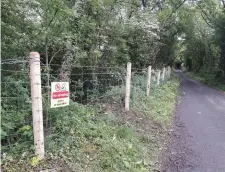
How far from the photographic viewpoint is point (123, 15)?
10.0m

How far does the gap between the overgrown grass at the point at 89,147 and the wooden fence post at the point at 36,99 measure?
0.63 ft

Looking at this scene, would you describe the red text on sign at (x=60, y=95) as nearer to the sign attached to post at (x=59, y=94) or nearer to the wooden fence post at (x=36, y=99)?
the sign attached to post at (x=59, y=94)

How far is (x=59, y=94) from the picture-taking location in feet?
11.9

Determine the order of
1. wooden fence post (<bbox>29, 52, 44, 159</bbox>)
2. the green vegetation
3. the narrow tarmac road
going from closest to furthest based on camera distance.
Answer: wooden fence post (<bbox>29, 52, 44, 159</bbox>) < the green vegetation < the narrow tarmac road

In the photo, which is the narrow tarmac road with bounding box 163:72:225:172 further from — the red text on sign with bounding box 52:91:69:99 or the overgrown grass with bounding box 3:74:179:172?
the red text on sign with bounding box 52:91:69:99

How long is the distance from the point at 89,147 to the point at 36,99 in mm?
1311

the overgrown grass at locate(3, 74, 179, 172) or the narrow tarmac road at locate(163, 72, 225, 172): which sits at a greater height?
the overgrown grass at locate(3, 74, 179, 172)

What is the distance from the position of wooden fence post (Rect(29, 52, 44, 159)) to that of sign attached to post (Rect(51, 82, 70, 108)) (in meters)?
0.29

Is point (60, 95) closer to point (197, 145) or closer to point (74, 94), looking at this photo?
point (74, 94)

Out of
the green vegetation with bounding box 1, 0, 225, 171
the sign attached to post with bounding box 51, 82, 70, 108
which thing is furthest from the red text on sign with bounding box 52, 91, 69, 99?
the green vegetation with bounding box 1, 0, 225, 171

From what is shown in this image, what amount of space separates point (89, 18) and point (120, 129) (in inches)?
183

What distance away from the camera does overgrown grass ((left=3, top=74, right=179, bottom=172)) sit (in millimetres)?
Answer: 3332

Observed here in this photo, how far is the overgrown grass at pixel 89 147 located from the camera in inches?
131

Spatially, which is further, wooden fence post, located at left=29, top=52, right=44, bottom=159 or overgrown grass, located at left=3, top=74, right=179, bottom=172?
overgrown grass, located at left=3, top=74, right=179, bottom=172
